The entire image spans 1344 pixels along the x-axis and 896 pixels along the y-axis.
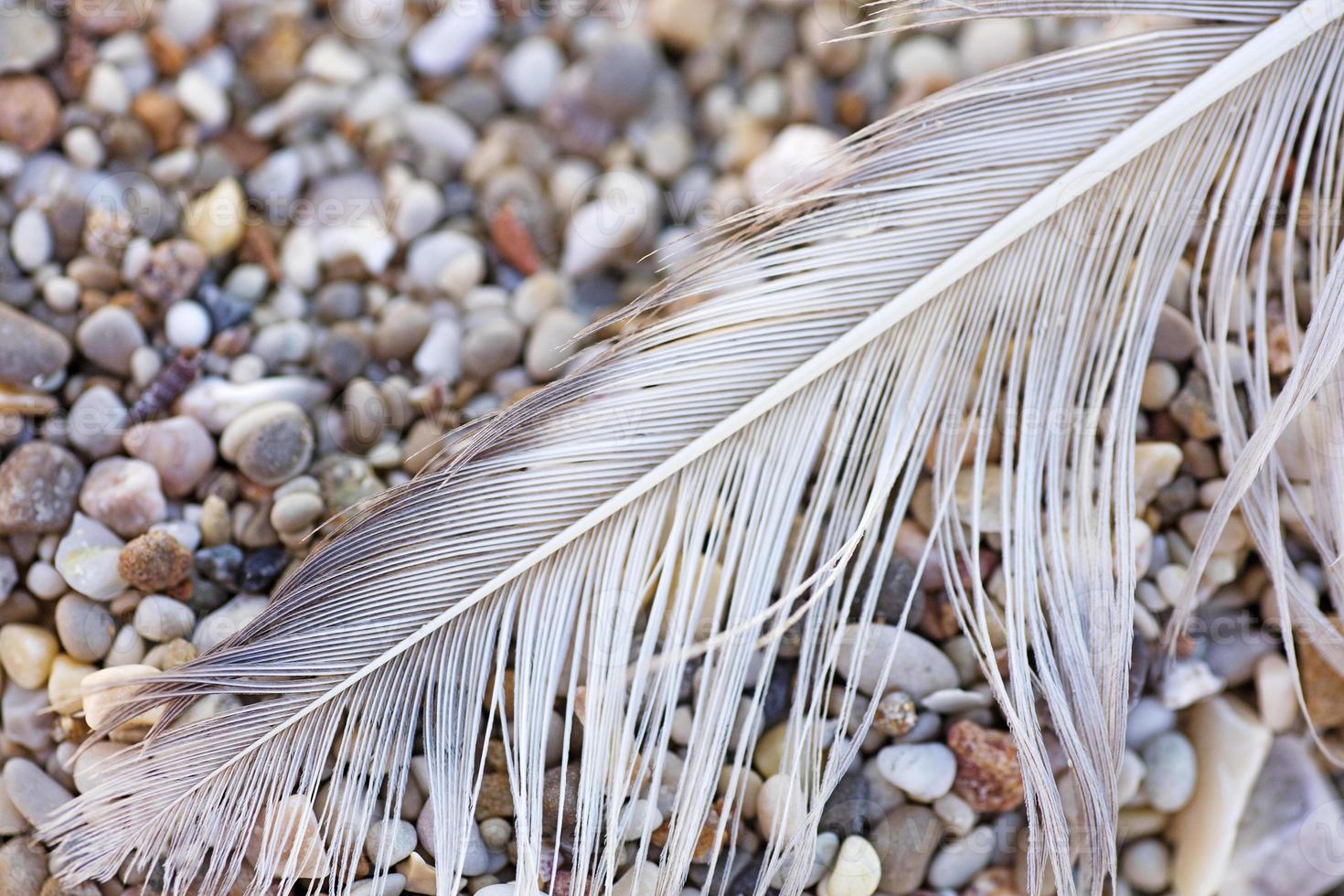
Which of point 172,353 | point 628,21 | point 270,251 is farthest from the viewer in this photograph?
point 628,21

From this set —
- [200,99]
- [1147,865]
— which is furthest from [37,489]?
[1147,865]

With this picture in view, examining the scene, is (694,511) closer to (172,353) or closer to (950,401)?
(950,401)

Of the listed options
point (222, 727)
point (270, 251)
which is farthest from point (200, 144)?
point (222, 727)

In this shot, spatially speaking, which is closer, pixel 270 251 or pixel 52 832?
pixel 52 832

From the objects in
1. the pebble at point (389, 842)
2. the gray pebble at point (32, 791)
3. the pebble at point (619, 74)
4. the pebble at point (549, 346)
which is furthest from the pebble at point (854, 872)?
the pebble at point (619, 74)

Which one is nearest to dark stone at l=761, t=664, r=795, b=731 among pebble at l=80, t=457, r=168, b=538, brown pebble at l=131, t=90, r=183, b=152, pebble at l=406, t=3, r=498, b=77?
pebble at l=80, t=457, r=168, b=538

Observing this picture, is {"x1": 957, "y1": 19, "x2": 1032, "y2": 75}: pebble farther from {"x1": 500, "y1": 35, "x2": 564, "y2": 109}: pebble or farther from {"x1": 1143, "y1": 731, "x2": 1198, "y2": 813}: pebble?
{"x1": 1143, "y1": 731, "x2": 1198, "y2": 813}: pebble

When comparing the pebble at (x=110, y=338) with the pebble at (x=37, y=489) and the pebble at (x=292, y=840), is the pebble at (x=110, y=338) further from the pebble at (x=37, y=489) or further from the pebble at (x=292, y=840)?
the pebble at (x=292, y=840)
